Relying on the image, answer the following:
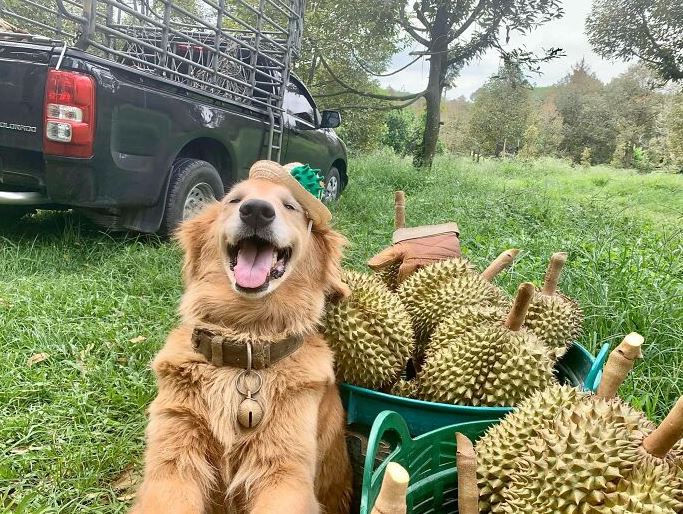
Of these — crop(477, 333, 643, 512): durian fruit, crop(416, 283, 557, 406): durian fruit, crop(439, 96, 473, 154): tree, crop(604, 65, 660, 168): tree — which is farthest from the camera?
crop(439, 96, 473, 154): tree

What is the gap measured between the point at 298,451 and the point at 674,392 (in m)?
2.00

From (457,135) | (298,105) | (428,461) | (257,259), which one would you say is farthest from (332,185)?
(457,135)

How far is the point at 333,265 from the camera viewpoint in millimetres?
1989

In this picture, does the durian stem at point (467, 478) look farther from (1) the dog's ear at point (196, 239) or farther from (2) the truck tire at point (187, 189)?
(2) the truck tire at point (187, 189)

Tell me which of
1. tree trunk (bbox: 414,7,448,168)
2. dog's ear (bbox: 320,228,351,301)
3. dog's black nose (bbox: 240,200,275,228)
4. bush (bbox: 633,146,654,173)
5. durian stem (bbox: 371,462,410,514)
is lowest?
durian stem (bbox: 371,462,410,514)

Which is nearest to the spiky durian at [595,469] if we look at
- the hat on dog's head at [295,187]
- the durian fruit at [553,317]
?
the durian fruit at [553,317]

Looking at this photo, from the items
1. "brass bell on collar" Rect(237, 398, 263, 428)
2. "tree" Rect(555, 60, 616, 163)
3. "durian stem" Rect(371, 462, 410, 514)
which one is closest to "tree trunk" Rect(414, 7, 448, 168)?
"brass bell on collar" Rect(237, 398, 263, 428)

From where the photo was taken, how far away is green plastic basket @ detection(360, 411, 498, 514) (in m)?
1.31

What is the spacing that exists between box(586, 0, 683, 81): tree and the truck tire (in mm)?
9957

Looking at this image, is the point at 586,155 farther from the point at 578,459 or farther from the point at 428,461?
the point at 578,459

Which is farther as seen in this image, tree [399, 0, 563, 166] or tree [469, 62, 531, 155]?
tree [469, 62, 531, 155]

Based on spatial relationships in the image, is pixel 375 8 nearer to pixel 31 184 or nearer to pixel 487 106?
pixel 31 184

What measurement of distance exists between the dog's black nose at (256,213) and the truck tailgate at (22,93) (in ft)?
9.38

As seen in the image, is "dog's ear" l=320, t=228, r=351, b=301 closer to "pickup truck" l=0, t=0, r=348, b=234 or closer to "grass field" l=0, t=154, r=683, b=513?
"grass field" l=0, t=154, r=683, b=513
